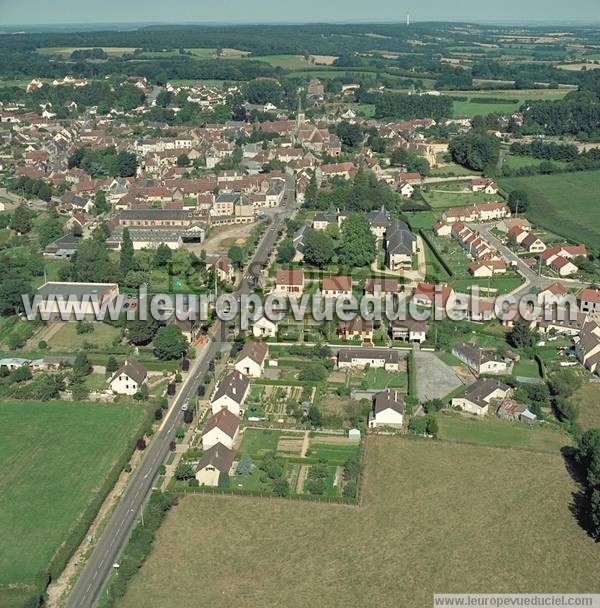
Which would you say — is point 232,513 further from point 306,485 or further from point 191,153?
point 191,153

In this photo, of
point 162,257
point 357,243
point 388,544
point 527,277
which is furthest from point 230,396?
point 527,277

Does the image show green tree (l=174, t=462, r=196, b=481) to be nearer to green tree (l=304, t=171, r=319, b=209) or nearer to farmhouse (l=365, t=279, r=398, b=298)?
farmhouse (l=365, t=279, r=398, b=298)

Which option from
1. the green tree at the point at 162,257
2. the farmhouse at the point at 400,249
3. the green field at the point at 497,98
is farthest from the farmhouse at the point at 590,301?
the green field at the point at 497,98

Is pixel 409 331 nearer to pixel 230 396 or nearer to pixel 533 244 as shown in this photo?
pixel 230 396

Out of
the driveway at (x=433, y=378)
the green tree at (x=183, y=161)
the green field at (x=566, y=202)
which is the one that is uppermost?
the green tree at (x=183, y=161)

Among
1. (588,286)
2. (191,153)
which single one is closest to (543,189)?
(588,286)

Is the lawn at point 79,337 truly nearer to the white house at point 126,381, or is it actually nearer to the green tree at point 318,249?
the white house at point 126,381
